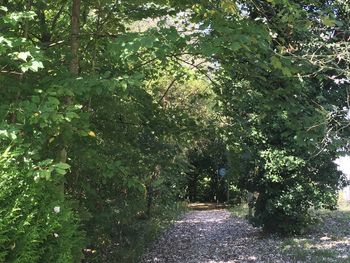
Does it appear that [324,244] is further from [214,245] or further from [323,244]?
[214,245]

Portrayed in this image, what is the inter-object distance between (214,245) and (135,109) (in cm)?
538

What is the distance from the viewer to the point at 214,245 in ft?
33.7

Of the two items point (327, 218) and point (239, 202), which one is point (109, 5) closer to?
point (327, 218)

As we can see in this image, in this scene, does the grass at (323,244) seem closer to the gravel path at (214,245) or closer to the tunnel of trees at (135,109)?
the gravel path at (214,245)

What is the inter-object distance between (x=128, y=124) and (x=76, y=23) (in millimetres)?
1767

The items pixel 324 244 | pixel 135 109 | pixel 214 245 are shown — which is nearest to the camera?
pixel 135 109

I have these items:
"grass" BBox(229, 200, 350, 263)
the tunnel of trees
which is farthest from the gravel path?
the tunnel of trees

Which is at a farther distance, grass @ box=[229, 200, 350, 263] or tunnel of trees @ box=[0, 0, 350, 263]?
grass @ box=[229, 200, 350, 263]

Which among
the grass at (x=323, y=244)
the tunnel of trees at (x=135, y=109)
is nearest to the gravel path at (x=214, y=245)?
the grass at (x=323, y=244)

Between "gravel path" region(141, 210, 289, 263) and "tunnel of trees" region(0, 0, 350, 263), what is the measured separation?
2.36 feet

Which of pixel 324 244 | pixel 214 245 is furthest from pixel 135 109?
pixel 214 245

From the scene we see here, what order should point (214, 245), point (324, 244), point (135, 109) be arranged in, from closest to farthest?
point (135, 109) → point (324, 244) → point (214, 245)

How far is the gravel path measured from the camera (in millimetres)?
8734

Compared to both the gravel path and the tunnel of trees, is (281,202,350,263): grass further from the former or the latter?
the tunnel of trees
